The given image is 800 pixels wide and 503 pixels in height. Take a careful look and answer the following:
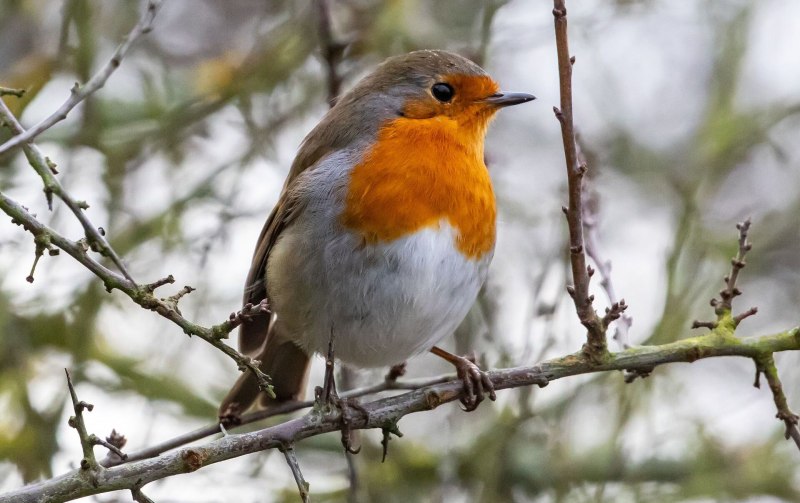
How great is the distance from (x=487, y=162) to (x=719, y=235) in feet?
5.65

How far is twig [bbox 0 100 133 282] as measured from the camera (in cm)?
239

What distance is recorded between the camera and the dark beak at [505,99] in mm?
4090

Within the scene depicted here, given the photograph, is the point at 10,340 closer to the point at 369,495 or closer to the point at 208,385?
the point at 208,385

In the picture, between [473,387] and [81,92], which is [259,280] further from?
[81,92]

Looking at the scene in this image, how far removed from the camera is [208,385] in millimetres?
5031

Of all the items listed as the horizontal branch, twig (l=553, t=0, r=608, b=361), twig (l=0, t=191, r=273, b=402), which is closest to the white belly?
the horizontal branch

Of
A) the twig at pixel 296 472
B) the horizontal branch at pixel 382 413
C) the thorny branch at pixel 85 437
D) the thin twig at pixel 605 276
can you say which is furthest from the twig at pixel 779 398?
the thorny branch at pixel 85 437

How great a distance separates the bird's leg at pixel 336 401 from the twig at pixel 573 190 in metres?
0.72

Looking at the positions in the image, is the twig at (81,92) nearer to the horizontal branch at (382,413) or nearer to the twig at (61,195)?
the twig at (61,195)

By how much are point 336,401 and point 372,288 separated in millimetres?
668

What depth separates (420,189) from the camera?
3689 millimetres

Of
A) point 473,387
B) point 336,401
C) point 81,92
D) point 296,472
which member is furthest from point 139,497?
point 473,387

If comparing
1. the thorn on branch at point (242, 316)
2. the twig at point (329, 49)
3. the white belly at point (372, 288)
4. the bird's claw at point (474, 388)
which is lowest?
the thorn on branch at point (242, 316)

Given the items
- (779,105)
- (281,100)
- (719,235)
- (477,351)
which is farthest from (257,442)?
(779,105)
